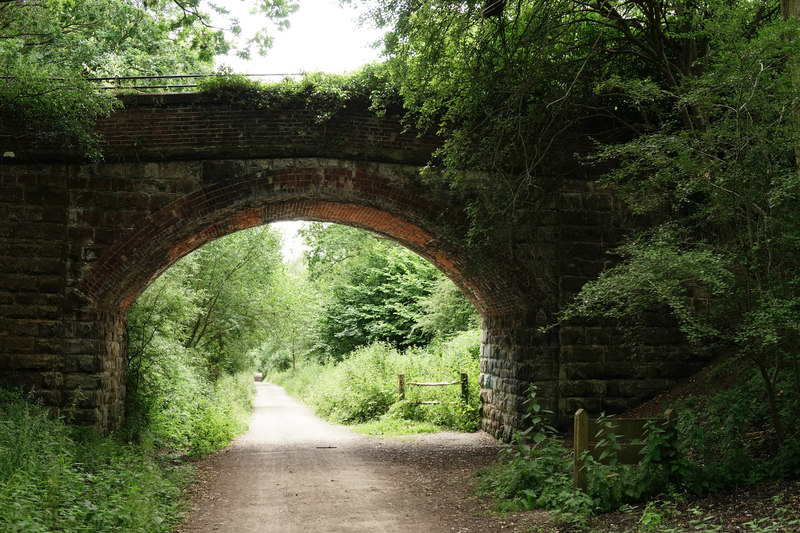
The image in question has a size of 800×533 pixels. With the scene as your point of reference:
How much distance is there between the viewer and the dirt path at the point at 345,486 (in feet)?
20.6

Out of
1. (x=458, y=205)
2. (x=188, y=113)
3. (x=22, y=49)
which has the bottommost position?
(x=458, y=205)

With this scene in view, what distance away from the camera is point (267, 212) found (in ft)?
35.0

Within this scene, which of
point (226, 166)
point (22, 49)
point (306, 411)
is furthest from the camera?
point (306, 411)

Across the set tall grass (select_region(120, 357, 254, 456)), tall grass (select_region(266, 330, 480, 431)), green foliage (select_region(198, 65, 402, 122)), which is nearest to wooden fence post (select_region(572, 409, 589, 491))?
green foliage (select_region(198, 65, 402, 122))

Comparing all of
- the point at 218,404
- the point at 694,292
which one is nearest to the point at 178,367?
the point at 218,404

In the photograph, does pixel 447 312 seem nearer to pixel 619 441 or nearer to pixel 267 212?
pixel 267 212

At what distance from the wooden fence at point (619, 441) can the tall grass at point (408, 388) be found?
273 inches

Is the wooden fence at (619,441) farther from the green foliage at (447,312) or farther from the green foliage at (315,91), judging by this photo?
the green foliage at (447,312)

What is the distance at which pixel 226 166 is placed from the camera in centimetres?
960

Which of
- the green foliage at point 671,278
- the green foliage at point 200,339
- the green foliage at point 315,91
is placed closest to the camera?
the green foliage at point 671,278

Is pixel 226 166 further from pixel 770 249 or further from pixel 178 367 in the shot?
pixel 770 249

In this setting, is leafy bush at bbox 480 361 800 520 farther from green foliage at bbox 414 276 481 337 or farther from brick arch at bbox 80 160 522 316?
green foliage at bbox 414 276 481 337

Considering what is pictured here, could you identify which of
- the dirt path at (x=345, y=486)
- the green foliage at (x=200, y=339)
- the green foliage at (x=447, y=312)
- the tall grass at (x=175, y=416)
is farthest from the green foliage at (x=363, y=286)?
the dirt path at (x=345, y=486)

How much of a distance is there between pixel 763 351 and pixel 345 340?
19775mm
